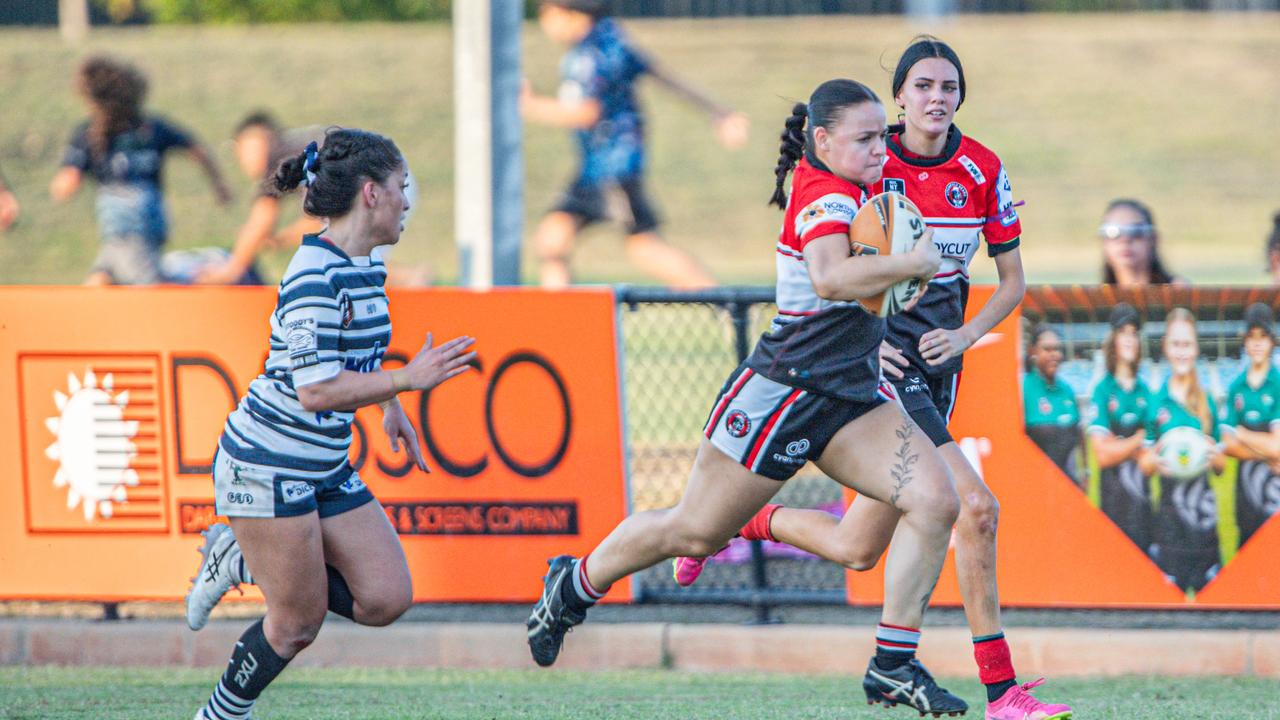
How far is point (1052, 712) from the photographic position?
15.5ft

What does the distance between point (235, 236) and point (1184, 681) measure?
18.5 metres

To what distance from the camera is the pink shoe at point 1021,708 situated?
15.5 ft

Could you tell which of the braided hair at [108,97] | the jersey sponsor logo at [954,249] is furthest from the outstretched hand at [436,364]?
the braided hair at [108,97]

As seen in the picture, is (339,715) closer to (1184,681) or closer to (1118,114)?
(1184,681)

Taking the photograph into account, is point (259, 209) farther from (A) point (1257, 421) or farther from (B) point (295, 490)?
(A) point (1257, 421)

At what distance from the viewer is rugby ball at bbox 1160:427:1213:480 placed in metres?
6.21

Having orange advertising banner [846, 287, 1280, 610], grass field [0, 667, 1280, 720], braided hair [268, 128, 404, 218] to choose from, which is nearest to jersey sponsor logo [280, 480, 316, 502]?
braided hair [268, 128, 404, 218]

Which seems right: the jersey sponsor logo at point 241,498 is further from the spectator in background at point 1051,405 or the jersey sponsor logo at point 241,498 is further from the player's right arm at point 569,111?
the player's right arm at point 569,111

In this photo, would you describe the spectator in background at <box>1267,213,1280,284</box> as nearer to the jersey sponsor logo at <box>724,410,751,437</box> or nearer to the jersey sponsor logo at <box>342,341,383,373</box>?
the jersey sponsor logo at <box>724,410,751,437</box>

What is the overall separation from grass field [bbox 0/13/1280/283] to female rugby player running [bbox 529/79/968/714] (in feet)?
48.1

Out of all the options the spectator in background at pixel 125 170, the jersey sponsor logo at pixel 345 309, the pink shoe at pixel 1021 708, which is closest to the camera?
the jersey sponsor logo at pixel 345 309

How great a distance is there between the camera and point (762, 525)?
5.44m

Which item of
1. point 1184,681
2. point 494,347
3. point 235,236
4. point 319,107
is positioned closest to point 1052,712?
point 1184,681

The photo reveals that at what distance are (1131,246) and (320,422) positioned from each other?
4.44 m
